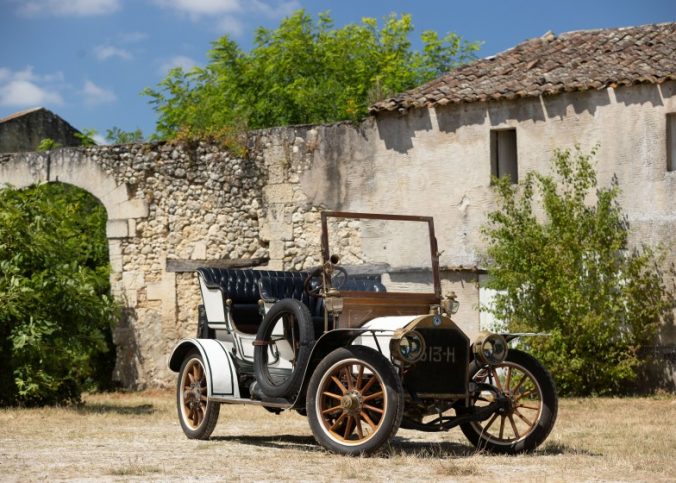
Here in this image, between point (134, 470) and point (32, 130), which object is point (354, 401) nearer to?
point (134, 470)

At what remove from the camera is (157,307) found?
17.2 meters

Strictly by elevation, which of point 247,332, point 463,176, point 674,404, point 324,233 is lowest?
point 674,404

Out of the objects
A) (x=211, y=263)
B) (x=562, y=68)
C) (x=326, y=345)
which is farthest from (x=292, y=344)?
(x=211, y=263)

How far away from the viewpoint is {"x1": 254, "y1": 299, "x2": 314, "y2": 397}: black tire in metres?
7.91

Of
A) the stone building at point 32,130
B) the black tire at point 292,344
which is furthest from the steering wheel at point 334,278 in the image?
the stone building at point 32,130

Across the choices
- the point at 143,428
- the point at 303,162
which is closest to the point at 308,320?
the point at 143,428

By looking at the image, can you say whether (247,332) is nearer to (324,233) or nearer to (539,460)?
(324,233)

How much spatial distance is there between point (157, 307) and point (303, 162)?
3320mm

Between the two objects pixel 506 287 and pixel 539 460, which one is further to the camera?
pixel 506 287

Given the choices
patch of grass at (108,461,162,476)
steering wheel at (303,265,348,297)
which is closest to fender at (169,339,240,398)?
steering wheel at (303,265,348,297)

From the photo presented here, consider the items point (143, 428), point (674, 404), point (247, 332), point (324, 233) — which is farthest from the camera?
point (674, 404)

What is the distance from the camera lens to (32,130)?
2272 cm

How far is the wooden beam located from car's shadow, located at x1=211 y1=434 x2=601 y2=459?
7.13 meters

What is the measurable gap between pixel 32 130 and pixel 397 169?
9.93 meters
